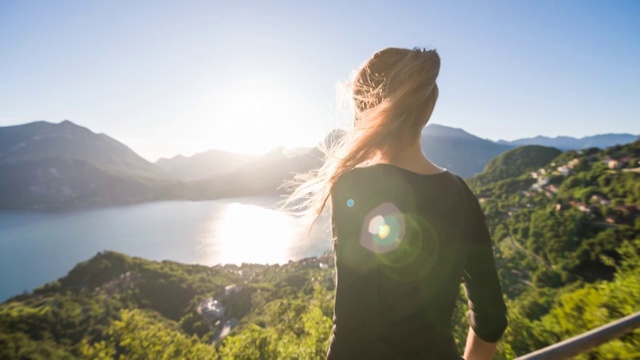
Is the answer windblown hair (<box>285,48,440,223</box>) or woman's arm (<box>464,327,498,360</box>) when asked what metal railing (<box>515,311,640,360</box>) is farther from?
windblown hair (<box>285,48,440,223</box>)

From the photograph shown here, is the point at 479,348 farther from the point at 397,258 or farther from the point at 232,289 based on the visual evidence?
the point at 232,289

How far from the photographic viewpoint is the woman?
83 centimetres

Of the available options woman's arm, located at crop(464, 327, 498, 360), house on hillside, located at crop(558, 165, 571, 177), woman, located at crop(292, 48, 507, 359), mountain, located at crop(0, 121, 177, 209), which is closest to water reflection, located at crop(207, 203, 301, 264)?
house on hillside, located at crop(558, 165, 571, 177)

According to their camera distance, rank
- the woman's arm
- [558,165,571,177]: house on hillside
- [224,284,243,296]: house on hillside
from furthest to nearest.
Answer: [558,165,571,177]: house on hillside < [224,284,243,296]: house on hillside < the woman's arm

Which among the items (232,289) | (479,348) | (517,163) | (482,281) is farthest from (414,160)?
(517,163)

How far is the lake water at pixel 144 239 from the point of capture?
2746 inches

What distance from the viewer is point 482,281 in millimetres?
975

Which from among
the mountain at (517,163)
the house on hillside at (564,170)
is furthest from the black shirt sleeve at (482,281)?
the mountain at (517,163)

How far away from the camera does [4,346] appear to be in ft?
104

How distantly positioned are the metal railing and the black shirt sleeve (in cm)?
60

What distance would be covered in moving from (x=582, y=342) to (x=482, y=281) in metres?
1.33

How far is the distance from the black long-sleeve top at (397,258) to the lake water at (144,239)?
58567mm

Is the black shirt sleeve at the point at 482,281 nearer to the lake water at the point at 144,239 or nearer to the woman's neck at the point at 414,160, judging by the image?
the woman's neck at the point at 414,160

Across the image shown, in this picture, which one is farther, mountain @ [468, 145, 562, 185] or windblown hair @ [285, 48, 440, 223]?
mountain @ [468, 145, 562, 185]
